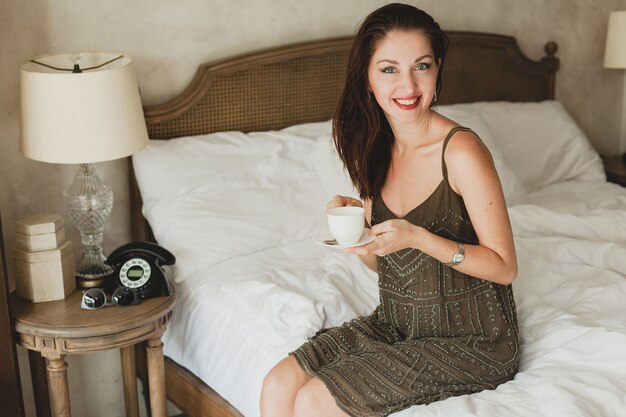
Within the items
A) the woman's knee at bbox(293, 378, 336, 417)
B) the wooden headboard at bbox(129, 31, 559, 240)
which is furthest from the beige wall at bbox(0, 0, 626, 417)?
the woman's knee at bbox(293, 378, 336, 417)

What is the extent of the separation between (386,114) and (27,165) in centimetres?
112

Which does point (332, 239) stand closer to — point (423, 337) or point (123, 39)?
point (423, 337)

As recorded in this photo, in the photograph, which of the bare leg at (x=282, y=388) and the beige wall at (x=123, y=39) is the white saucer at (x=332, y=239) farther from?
the beige wall at (x=123, y=39)

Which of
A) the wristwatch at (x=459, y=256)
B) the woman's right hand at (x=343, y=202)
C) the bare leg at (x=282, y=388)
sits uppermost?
the woman's right hand at (x=343, y=202)

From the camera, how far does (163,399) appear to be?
2.21 metres

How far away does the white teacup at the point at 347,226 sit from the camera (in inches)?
61.2

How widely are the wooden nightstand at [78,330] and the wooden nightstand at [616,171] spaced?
83.3 inches

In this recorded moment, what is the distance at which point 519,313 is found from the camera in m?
2.00

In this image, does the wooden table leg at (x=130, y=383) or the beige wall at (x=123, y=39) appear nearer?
the beige wall at (x=123, y=39)

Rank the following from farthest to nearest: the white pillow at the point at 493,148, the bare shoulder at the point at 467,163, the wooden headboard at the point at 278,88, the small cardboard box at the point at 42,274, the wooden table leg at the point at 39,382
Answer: the white pillow at the point at 493,148
the wooden headboard at the point at 278,88
the wooden table leg at the point at 39,382
the small cardboard box at the point at 42,274
the bare shoulder at the point at 467,163

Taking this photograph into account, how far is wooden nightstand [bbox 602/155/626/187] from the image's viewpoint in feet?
11.0

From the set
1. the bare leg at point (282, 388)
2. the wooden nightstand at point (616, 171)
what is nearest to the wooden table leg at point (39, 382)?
the bare leg at point (282, 388)

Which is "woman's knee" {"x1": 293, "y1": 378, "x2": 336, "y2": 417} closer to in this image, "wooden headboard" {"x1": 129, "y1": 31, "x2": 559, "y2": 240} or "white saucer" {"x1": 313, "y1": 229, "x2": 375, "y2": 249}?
"white saucer" {"x1": 313, "y1": 229, "x2": 375, "y2": 249}

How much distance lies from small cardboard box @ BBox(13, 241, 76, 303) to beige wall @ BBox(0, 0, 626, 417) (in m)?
0.28
